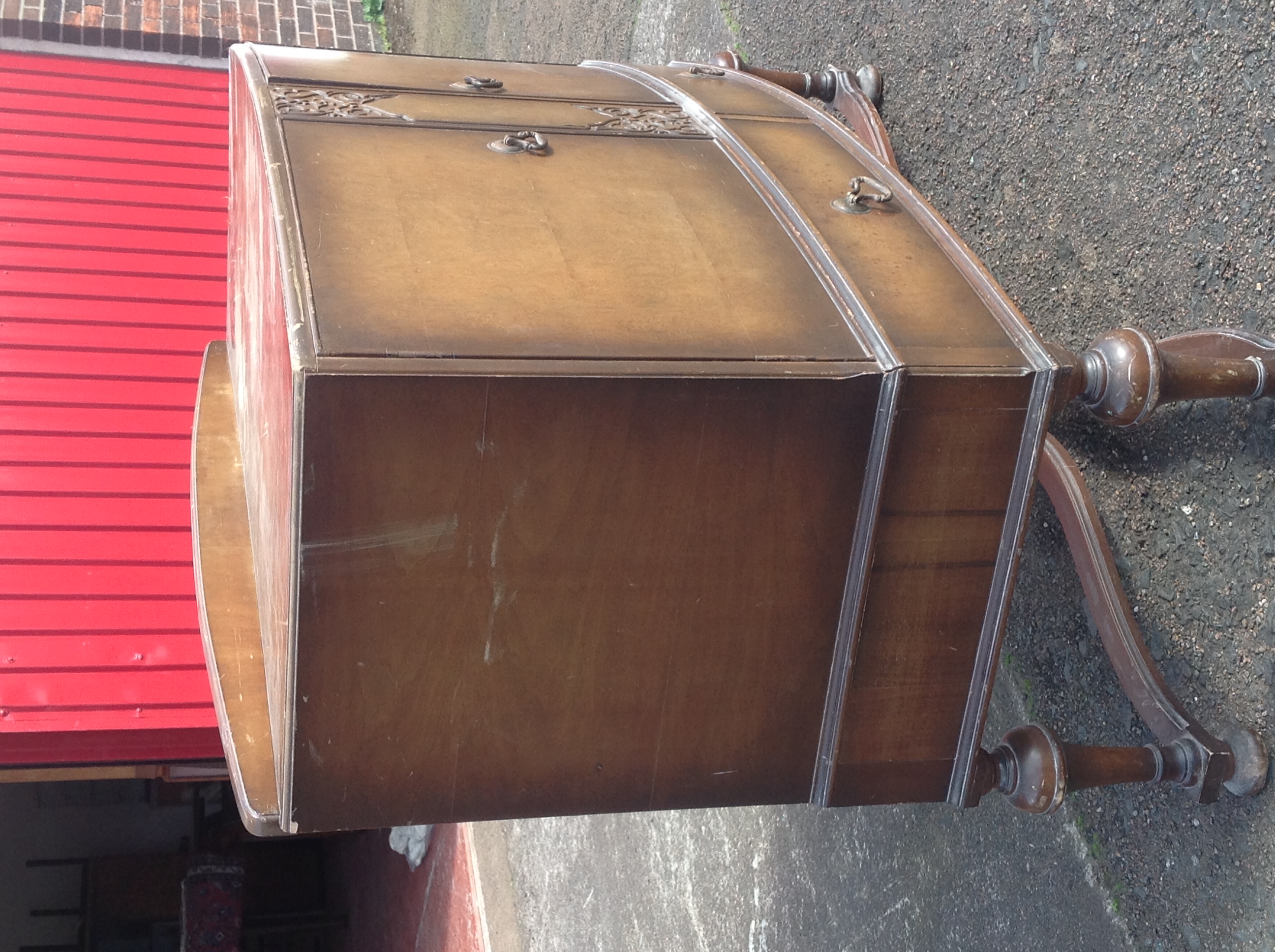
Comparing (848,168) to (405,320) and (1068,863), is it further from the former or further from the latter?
(1068,863)

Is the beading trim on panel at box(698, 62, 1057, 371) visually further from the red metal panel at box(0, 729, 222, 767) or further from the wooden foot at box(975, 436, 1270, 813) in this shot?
the red metal panel at box(0, 729, 222, 767)

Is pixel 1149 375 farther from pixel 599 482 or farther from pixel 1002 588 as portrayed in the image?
pixel 599 482

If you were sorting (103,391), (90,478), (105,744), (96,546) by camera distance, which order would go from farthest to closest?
(103,391) < (90,478) < (96,546) < (105,744)

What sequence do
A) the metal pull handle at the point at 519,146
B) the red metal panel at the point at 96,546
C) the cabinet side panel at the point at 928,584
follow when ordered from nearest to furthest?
the cabinet side panel at the point at 928,584 → the metal pull handle at the point at 519,146 → the red metal panel at the point at 96,546

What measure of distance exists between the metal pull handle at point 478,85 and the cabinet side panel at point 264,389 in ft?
1.24

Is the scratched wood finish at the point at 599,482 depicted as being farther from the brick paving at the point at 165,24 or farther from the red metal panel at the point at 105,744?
the brick paving at the point at 165,24

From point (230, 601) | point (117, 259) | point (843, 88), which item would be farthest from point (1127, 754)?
point (117, 259)

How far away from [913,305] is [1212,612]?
756 millimetres

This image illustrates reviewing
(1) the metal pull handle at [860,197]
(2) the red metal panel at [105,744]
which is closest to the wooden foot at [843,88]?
(1) the metal pull handle at [860,197]

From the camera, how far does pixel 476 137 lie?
1915mm

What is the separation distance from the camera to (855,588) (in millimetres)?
1652

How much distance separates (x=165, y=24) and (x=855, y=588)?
4731mm

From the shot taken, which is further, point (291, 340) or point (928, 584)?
point (928, 584)

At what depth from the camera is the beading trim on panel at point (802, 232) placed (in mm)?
1591
